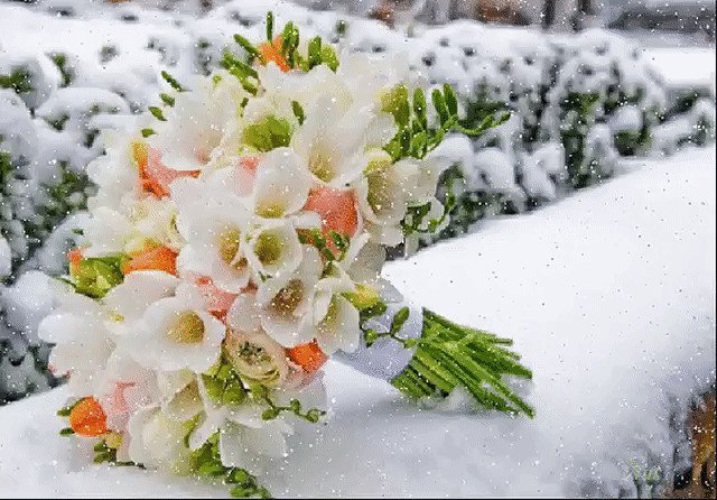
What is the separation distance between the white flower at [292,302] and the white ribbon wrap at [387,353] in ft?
0.46

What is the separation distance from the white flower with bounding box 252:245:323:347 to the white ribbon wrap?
0.46 ft

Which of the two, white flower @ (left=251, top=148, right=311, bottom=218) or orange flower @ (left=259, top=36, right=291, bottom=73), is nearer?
white flower @ (left=251, top=148, right=311, bottom=218)

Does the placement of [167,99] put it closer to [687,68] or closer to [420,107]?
[420,107]

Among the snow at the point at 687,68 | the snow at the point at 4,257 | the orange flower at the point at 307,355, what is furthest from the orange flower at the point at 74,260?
the snow at the point at 687,68

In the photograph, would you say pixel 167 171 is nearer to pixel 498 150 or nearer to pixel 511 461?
pixel 511 461

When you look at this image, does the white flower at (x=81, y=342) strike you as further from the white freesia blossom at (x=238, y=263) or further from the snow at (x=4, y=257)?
the snow at (x=4, y=257)

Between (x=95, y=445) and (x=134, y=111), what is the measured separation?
3.57 ft

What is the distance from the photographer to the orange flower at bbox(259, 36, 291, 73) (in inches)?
38.6

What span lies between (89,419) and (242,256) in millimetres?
229

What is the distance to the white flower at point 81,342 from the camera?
2.95ft

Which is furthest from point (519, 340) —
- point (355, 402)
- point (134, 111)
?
point (134, 111)

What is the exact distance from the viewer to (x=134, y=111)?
1.89 m

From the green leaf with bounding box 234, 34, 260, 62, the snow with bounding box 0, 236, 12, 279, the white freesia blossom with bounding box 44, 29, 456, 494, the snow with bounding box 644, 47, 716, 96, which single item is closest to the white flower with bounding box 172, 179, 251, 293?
the white freesia blossom with bounding box 44, 29, 456, 494

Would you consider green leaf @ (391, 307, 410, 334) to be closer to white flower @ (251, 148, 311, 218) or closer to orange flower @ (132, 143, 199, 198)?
white flower @ (251, 148, 311, 218)
